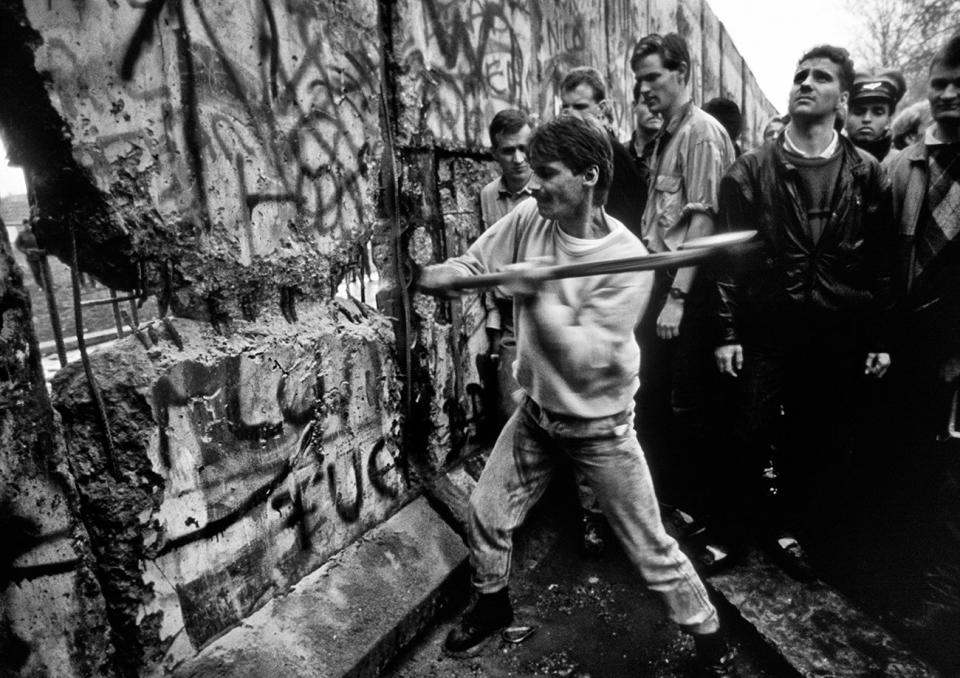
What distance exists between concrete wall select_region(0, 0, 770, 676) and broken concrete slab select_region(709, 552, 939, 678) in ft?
5.18

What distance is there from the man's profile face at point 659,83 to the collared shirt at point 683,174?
0.43ft

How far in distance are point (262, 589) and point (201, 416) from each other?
74cm

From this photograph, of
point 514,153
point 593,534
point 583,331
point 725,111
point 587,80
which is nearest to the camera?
point 583,331

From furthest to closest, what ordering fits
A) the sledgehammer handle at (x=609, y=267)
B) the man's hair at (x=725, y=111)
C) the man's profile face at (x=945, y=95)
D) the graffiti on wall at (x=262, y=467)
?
the man's hair at (x=725, y=111)
the man's profile face at (x=945, y=95)
the graffiti on wall at (x=262, y=467)
the sledgehammer handle at (x=609, y=267)

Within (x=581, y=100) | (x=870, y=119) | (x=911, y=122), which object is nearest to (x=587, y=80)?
(x=581, y=100)

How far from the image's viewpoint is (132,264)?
1898mm

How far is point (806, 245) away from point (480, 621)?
2.15 m

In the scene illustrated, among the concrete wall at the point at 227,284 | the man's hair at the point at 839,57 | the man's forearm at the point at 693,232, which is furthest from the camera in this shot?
the man's forearm at the point at 693,232

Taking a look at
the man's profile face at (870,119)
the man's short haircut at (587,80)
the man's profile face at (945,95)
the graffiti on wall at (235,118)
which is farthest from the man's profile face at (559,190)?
the man's profile face at (870,119)

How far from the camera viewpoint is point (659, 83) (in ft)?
10.3

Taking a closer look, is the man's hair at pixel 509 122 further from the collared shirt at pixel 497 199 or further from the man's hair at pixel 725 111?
the man's hair at pixel 725 111

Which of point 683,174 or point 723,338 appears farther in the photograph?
point 683,174

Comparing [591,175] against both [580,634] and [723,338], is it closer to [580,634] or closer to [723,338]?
[723,338]

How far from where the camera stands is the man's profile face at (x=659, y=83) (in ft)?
10.3
